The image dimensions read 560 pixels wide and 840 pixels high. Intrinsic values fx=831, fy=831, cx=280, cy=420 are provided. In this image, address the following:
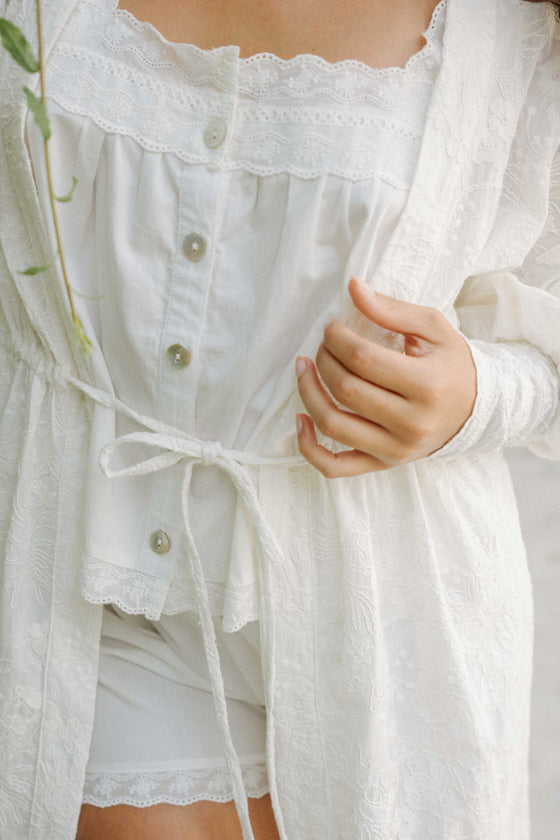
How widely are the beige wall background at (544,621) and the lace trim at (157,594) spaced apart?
0.85 m

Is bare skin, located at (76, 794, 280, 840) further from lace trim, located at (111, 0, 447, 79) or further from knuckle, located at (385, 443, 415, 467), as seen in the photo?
lace trim, located at (111, 0, 447, 79)

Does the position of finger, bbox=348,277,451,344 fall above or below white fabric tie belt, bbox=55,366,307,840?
above

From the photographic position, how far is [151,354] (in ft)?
2.99

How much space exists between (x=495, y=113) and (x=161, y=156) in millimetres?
374

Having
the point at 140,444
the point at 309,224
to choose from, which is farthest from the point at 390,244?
the point at 140,444

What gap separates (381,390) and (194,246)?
25 cm

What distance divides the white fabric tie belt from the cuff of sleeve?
0.21 m

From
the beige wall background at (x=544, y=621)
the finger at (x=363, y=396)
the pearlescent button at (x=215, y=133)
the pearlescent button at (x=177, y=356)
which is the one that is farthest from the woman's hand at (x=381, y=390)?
the beige wall background at (x=544, y=621)

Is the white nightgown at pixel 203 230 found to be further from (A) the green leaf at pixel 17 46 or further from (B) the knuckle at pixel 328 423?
(A) the green leaf at pixel 17 46

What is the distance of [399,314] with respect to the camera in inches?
34.0

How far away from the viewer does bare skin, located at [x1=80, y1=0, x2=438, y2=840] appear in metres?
0.91

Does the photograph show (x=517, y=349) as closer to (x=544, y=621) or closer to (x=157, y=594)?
(x=157, y=594)

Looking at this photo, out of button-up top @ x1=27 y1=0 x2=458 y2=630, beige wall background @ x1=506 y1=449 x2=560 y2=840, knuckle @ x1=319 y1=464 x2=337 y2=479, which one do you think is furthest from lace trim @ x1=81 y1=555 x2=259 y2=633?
beige wall background @ x1=506 y1=449 x2=560 y2=840

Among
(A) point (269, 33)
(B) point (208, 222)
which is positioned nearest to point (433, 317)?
(B) point (208, 222)
